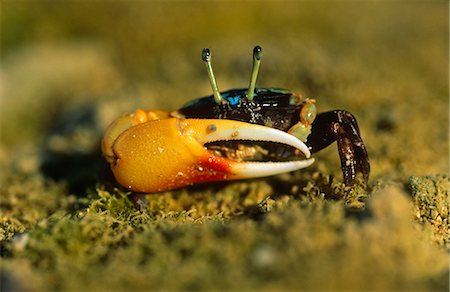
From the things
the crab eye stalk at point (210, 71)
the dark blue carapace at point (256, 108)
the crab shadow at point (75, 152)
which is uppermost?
the crab eye stalk at point (210, 71)

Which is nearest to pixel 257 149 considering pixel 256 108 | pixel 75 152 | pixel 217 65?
pixel 256 108

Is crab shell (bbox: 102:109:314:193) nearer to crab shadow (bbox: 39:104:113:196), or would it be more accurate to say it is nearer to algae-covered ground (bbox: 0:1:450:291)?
algae-covered ground (bbox: 0:1:450:291)

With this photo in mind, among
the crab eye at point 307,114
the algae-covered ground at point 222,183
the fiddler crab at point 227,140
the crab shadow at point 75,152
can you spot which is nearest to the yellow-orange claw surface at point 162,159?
the fiddler crab at point 227,140

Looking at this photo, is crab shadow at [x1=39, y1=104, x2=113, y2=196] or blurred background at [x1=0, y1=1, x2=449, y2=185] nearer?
crab shadow at [x1=39, y1=104, x2=113, y2=196]

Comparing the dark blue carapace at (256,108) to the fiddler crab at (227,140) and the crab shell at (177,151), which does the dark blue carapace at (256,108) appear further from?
the crab shell at (177,151)

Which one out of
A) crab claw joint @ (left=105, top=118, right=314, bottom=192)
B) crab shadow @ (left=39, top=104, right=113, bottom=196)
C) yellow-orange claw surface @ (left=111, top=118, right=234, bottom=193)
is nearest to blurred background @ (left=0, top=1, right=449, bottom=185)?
crab shadow @ (left=39, top=104, right=113, bottom=196)

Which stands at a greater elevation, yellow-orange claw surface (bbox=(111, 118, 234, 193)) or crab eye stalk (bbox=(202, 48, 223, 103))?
crab eye stalk (bbox=(202, 48, 223, 103))

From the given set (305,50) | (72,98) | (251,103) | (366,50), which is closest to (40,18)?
(72,98)
